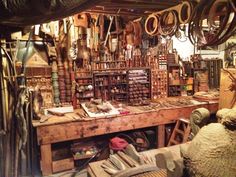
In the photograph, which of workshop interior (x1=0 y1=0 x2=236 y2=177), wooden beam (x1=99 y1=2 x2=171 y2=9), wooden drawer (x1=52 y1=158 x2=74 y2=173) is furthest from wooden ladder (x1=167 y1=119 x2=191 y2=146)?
wooden beam (x1=99 y1=2 x2=171 y2=9)

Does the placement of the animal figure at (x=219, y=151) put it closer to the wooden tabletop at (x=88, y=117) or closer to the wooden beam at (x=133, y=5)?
the wooden tabletop at (x=88, y=117)

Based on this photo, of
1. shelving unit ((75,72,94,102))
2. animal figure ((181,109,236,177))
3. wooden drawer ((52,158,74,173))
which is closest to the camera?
animal figure ((181,109,236,177))

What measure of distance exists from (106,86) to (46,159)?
5.83 ft

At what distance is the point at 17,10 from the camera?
59.0 inches

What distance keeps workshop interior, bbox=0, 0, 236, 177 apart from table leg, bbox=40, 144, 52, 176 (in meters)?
0.02

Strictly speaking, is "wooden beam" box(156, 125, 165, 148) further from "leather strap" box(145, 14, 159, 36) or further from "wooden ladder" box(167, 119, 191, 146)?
"leather strap" box(145, 14, 159, 36)

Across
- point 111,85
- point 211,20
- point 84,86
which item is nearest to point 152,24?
point 111,85

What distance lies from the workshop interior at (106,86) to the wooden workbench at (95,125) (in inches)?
0.6

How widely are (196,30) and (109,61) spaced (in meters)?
2.31

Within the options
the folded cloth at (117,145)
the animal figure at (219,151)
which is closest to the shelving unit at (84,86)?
the folded cloth at (117,145)

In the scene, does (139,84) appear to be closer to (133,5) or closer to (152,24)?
(152,24)

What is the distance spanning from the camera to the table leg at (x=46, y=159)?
368 centimetres

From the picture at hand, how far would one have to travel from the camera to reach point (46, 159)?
12.2ft

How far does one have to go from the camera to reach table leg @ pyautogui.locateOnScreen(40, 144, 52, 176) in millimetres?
3682
